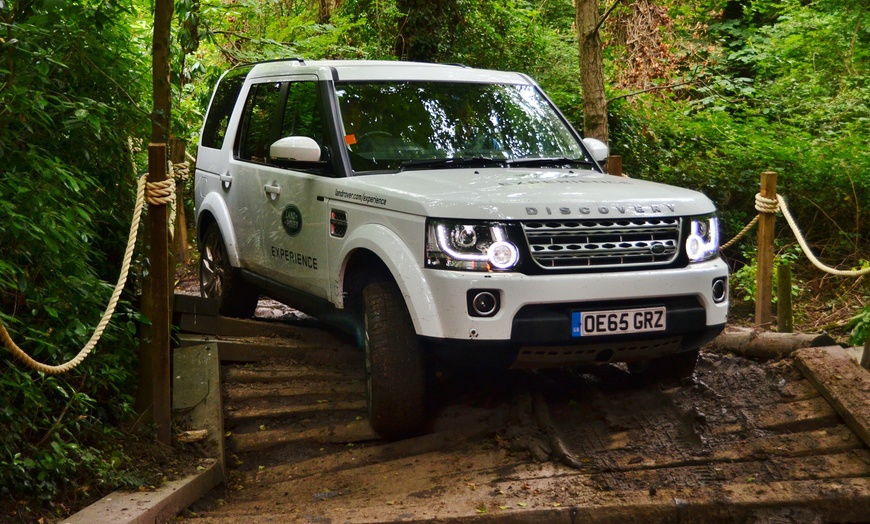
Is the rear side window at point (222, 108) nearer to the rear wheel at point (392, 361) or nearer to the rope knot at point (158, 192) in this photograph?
the rope knot at point (158, 192)

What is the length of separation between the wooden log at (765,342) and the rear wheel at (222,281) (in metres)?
3.46

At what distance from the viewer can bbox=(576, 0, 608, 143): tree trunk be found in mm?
10031

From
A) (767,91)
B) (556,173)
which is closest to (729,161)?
(767,91)

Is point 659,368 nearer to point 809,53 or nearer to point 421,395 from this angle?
point 421,395

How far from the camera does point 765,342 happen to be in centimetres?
653

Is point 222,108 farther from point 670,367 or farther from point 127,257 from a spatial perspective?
point 670,367

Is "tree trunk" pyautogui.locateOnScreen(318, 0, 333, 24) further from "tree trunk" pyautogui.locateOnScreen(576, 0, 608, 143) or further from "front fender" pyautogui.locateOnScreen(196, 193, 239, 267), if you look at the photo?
"front fender" pyautogui.locateOnScreen(196, 193, 239, 267)

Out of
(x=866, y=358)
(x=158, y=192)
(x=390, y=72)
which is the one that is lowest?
(x=866, y=358)

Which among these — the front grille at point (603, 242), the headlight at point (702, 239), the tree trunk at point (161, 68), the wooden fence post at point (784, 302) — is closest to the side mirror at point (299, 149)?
the tree trunk at point (161, 68)

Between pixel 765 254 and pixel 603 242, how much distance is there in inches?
99.6

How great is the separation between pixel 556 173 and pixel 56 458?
3.16 meters

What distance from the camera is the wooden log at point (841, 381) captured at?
5250mm

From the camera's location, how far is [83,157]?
537 centimetres

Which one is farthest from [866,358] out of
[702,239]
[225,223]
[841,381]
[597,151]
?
[225,223]
